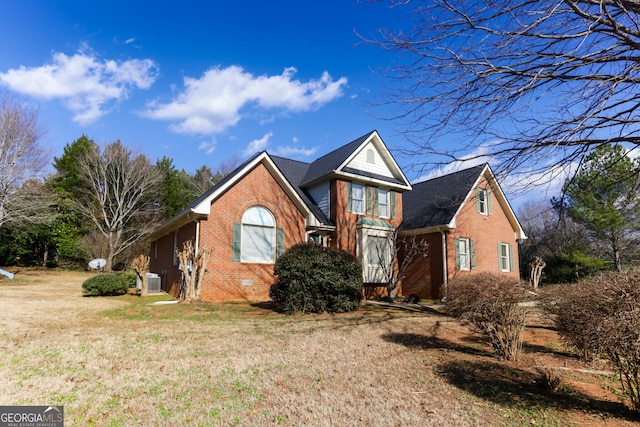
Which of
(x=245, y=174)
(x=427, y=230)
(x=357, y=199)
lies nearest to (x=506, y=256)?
(x=427, y=230)

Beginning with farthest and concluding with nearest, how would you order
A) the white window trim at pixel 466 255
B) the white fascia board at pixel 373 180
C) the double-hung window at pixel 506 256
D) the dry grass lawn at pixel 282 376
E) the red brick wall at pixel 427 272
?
the double-hung window at pixel 506 256
the white window trim at pixel 466 255
the red brick wall at pixel 427 272
the white fascia board at pixel 373 180
the dry grass lawn at pixel 282 376

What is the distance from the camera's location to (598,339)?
4.20m

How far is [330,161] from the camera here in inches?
737

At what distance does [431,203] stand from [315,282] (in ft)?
35.4

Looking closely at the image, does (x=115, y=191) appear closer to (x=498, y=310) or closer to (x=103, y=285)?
(x=103, y=285)

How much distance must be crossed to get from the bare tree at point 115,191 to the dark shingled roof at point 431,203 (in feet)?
75.9

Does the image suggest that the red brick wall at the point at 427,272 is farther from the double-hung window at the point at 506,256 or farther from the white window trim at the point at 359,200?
the double-hung window at the point at 506,256

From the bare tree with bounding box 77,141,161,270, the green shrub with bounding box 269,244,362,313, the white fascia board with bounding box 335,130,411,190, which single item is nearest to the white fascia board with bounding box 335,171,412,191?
the white fascia board with bounding box 335,130,411,190

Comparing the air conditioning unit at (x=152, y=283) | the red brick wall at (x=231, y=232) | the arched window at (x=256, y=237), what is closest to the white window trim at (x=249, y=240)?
the arched window at (x=256, y=237)

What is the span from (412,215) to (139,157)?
2648 centimetres

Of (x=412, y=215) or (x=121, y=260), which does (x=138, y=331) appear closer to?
(x=412, y=215)

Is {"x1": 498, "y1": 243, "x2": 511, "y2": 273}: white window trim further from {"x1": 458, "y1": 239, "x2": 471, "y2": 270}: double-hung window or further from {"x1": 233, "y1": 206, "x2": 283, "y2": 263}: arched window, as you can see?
{"x1": 233, "y1": 206, "x2": 283, "y2": 263}: arched window

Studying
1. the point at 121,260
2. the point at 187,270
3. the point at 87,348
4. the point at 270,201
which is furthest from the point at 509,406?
the point at 121,260

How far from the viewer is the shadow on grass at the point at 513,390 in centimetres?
469
